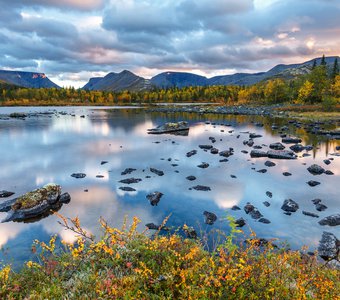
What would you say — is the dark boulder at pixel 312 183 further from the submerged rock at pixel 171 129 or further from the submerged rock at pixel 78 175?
the submerged rock at pixel 171 129

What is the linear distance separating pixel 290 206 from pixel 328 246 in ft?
18.7

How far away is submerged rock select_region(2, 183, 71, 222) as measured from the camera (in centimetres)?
1943

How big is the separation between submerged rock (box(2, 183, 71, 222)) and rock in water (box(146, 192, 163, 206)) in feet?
23.3

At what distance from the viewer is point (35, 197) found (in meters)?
20.7

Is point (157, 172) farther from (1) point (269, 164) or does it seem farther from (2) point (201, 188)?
(1) point (269, 164)

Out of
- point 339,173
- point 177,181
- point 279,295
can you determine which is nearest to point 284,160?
point 339,173

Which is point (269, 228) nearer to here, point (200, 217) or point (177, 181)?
point (200, 217)

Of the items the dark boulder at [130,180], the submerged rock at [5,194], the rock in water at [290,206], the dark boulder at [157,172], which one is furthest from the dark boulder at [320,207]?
the submerged rock at [5,194]

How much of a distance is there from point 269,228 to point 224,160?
19091mm

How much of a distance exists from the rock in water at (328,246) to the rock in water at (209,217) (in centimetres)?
670

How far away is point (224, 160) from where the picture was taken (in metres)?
36.6

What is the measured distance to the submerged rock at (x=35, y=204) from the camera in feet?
63.8

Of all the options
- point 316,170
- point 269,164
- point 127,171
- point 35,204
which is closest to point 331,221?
point 316,170

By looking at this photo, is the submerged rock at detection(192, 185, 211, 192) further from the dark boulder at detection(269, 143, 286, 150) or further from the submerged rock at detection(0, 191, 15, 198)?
the dark boulder at detection(269, 143, 286, 150)
